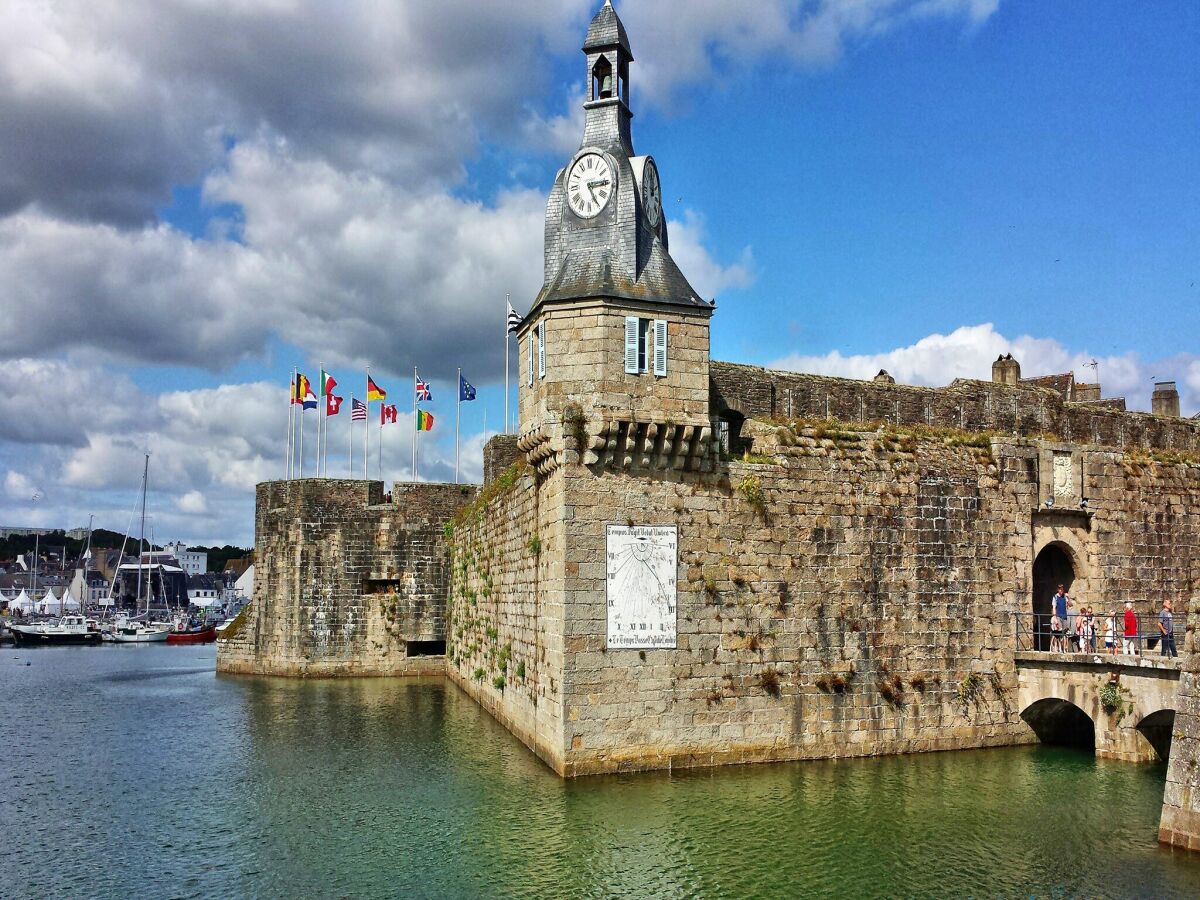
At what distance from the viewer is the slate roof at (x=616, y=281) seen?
62.6 feet

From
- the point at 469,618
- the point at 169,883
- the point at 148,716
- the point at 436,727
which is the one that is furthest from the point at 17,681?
the point at 169,883

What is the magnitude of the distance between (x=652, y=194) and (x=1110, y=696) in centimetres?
1393

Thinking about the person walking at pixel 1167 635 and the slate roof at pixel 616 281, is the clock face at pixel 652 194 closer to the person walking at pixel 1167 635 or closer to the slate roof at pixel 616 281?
the slate roof at pixel 616 281

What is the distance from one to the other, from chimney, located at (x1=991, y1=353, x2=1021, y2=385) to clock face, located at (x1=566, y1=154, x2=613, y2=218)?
14.5 m

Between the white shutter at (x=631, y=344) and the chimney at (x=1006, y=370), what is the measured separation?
1452 cm

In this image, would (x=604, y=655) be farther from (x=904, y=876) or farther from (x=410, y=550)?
(x=410, y=550)

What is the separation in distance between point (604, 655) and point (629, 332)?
6196mm

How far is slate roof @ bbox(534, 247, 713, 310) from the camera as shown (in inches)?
751

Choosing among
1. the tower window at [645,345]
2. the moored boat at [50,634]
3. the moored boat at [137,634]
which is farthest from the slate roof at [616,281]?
the moored boat at [50,634]

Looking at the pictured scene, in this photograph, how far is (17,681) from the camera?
39.6 metres

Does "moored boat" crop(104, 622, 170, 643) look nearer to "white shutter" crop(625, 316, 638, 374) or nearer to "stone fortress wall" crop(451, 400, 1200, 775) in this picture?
"stone fortress wall" crop(451, 400, 1200, 775)

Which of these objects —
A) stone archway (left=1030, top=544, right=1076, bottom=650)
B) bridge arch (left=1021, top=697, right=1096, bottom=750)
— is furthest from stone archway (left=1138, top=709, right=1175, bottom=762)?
stone archway (left=1030, top=544, right=1076, bottom=650)

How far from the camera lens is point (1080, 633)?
21.2m

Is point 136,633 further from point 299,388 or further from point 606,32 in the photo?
point 606,32
